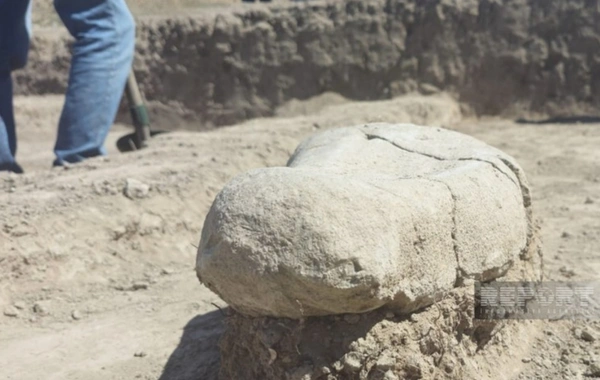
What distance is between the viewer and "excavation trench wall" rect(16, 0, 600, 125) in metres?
6.62

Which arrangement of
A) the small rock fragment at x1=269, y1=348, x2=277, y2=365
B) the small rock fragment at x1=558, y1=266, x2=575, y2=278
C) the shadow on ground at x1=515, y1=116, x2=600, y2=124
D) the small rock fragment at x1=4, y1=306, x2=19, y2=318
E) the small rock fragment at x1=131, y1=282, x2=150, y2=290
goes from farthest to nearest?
1. the shadow on ground at x1=515, y1=116, x2=600, y2=124
2. the small rock fragment at x1=131, y1=282, x2=150, y2=290
3. the small rock fragment at x1=4, y1=306, x2=19, y2=318
4. the small rock fragment at x1=558, y1=266, x2=575, y2=278
5. the small rock fragment at x1=269, y1=348, x2=277, y2=365

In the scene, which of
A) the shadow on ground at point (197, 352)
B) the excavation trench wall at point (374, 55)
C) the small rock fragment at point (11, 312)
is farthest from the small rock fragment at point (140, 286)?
the excavation trench wall at point (374, 55)

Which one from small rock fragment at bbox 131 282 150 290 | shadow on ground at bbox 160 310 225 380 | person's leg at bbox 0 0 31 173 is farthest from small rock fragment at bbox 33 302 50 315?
person's leg at bbox 0 0 31 173

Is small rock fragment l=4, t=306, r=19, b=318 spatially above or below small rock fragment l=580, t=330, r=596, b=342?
below

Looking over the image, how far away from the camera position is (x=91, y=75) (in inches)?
201

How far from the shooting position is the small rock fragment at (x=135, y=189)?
158 inches

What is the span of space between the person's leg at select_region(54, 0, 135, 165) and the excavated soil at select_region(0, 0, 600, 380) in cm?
48

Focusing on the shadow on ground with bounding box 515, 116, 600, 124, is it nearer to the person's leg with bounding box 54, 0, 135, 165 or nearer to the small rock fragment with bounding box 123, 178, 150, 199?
the person's leg with bounding box 54, 0, 135, 165

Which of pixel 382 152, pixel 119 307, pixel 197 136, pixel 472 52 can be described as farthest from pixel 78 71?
pixel 472 52

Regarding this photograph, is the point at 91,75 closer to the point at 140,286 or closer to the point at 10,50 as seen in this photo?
the point at 10,50

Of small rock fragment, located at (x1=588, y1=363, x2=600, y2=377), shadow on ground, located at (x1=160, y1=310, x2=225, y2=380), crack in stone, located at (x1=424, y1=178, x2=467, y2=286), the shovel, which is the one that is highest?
crack in stone, located at (x1=424, y1=178, x2=467, y2=286)

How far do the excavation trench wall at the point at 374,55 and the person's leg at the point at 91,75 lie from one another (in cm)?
236

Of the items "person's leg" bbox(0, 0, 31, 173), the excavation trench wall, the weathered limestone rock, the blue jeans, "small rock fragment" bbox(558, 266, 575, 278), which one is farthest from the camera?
the excavation trench wall

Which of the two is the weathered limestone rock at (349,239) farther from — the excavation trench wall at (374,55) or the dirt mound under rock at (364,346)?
the excavation trench wall at (374,55)
